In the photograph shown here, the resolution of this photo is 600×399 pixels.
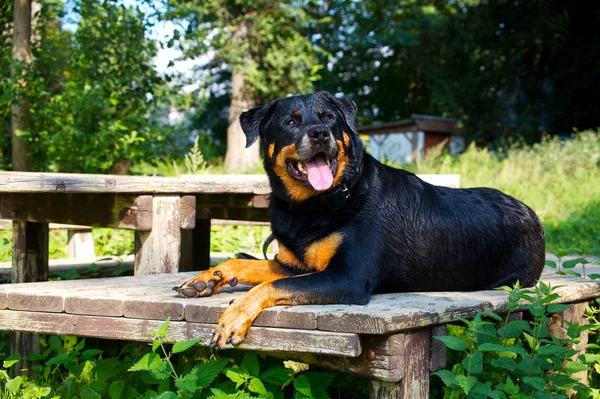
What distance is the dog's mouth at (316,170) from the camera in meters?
3.08

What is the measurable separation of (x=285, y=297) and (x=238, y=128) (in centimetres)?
1621

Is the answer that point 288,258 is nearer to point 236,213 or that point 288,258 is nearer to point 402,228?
point 402,228

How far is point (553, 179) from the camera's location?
1259 cm

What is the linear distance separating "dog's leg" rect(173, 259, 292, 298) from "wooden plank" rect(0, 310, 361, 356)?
229 mm

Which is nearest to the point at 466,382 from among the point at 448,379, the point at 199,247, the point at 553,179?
the point at 448,379

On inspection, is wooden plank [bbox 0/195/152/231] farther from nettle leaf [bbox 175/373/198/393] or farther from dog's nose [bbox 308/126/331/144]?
nettle leaf [bbox 175/373/198/393]

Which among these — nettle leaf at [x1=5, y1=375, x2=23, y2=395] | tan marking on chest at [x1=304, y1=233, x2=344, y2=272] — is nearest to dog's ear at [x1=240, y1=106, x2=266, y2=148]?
tan marking on chest at [x1=304, y1=233, x2=344, y2=272]

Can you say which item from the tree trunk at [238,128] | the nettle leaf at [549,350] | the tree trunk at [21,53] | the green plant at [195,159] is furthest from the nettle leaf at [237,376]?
the tree trunk at [238,128]

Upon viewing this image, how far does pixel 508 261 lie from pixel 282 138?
1.44 metres

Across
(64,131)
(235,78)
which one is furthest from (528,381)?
(235,78)

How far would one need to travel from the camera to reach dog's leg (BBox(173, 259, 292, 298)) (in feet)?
9.23

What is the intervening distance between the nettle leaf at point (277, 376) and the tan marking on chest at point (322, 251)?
495mm

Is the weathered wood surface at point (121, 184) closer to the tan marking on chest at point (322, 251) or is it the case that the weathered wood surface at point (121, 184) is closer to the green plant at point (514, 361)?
the tan marking on chest at point (322, 251)

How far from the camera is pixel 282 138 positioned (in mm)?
3248
